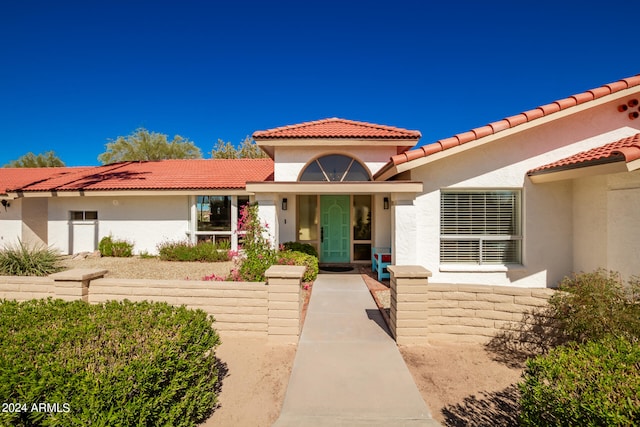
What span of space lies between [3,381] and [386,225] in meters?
10.5

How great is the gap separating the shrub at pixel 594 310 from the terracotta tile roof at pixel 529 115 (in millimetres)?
3738

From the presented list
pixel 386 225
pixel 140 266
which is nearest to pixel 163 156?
pixel 140 266

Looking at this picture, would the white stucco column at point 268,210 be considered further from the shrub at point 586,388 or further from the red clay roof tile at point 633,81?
the red clay roof tile at point 633,81

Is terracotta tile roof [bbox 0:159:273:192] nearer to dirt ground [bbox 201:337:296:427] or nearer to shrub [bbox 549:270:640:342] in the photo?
dirt ground [bbox 201:337:296:427]

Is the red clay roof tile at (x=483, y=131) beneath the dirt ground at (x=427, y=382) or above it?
above

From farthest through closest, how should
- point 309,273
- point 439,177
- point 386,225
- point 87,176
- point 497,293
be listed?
1. point 87,176
2. point 386,225
3. point 309,273
4. point 439,177
5. point 497,293

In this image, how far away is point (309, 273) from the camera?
30.2ft

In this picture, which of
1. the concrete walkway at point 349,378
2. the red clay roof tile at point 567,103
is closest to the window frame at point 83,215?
the concrete walkway at point 349,378

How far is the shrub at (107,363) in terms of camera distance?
2.53 meters

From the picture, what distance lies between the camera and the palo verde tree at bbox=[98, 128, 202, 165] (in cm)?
3462

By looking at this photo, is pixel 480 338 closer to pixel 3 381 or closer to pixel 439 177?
pixel 439 177

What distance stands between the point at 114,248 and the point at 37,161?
34.3 metres

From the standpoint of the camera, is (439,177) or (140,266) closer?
(439,177)

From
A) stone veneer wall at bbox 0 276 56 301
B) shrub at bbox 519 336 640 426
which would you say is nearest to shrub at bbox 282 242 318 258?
stone veneer wall at bbox 0 276 56 301
